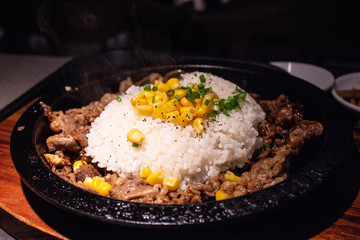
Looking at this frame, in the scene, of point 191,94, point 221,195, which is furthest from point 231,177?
point 191,94

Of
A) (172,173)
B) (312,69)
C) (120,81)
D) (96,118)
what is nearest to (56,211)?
(172,173)

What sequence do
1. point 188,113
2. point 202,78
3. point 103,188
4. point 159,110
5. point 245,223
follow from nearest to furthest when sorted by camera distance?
point 245,223, point 103,188, point 188,113, point 159,110, point 202,78

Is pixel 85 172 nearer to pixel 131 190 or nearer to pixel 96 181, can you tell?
pixel 96 181

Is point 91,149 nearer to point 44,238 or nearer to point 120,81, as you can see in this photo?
point 44,238

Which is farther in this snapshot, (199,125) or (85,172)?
(199,125)

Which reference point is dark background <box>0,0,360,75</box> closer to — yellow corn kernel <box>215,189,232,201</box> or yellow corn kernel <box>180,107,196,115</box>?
yellow corn kernel <box>180,107,196,115</box>

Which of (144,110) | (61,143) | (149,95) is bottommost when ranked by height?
(61,143)

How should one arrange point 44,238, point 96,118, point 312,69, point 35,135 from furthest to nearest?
point 312,69
point 96,118
point 35,135
point 44,238

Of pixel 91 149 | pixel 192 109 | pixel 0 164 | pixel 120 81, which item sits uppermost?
pixel 192 109
